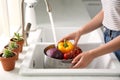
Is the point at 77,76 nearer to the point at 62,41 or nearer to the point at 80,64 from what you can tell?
the point at 80,64

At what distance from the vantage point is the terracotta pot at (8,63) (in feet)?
3.19

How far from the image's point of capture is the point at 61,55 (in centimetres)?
116

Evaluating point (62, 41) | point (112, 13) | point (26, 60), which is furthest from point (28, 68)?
point (112, 13)

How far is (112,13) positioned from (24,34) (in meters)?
0.49

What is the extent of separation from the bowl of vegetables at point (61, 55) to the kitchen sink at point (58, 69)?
0.22 ft

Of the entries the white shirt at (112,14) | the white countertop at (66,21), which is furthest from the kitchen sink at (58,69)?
the white shirt at (112,14)

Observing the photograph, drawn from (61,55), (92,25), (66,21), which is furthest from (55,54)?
(66,21)

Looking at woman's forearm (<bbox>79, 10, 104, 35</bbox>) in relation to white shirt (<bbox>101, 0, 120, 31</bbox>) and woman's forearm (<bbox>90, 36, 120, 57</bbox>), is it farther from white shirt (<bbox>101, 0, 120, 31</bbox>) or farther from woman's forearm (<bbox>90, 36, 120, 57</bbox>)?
woman's forearm (<bbox>90, 36, 120, 57</bbox>)

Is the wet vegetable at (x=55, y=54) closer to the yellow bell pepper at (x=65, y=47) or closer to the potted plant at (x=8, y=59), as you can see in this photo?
the yellow bell pepper at (x=65, y=47)

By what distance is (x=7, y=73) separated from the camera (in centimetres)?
100

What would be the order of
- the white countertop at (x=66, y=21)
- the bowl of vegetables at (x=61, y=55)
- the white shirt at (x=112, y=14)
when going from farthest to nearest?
the white shirt at (x=112, y=14) < the bowl of vegetables at (x=61, y=55) < the white countertop at (x=66, y=21)

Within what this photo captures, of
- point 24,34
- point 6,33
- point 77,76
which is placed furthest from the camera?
point 6,33

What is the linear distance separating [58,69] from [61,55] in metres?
0.18

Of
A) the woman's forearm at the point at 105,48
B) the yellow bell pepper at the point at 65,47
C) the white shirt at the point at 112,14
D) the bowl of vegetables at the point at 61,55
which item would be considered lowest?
the bowl of vegetables at the point at 61,55
